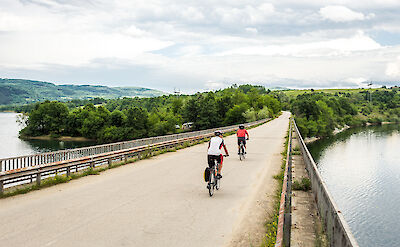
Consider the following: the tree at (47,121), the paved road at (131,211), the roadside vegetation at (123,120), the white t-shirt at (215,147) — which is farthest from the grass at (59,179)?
the tree at (47,121)

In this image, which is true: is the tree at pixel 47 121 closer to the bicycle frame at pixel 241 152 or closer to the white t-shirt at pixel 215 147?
the bicycle frame at pixel 241 152

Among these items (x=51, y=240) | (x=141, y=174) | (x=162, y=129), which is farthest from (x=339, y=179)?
(x=162, y=129)

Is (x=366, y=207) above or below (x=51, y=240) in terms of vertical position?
below

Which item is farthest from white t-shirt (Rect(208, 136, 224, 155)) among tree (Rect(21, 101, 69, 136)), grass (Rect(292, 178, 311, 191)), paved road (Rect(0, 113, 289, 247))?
tree (Rect(21, 101, 69, 136))

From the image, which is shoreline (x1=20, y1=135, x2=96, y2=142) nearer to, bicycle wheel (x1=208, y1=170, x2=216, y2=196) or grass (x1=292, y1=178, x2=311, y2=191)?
bicycle wheel (x1=208, y1=170, x2=216, y2=196)

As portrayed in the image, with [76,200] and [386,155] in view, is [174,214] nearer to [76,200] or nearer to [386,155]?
[76,200]

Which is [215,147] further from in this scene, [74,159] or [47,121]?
[47,121]

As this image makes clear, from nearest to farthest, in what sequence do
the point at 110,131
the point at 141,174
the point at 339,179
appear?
the point at 141,174 < the point at 339,179 < the point at 110,131

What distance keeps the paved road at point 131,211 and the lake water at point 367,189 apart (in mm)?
13855

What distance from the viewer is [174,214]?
320 inches

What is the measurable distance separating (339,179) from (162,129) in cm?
6990

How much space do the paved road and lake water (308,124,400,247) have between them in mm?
13855

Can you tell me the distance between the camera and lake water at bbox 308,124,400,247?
22.8 m

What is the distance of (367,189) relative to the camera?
32781 millimetres
